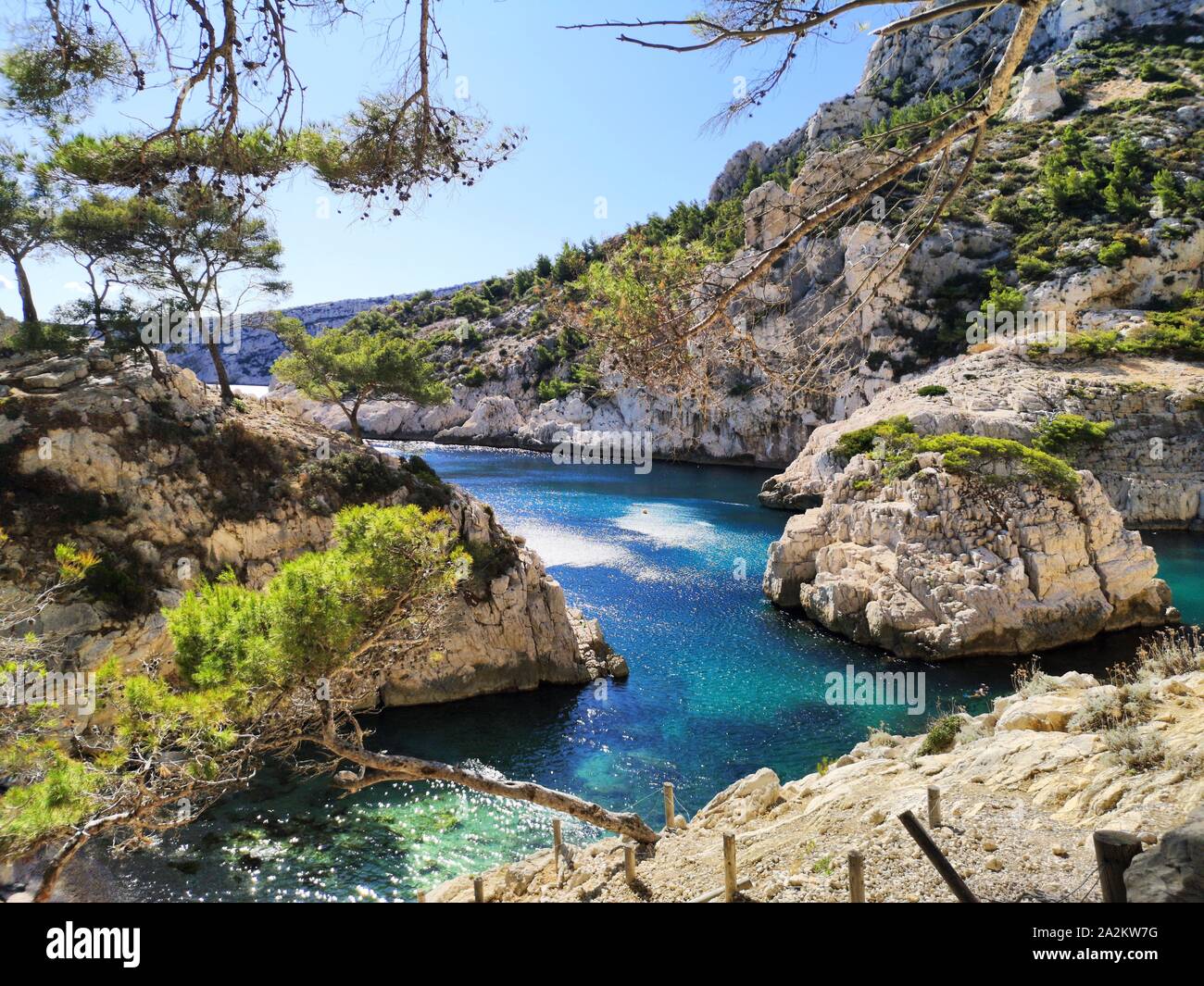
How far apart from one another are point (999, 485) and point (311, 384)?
79.6 ft

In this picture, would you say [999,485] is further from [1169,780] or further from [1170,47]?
[1170,47]

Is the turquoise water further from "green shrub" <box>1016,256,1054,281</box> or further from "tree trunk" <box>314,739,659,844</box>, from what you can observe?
"green shrub" <box>1016,256,1054,281</box>

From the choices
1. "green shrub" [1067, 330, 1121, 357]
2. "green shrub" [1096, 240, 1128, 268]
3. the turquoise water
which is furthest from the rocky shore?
"green shrub" [1096, 240, 1128, 268]

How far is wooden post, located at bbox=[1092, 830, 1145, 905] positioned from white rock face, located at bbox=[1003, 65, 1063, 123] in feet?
215

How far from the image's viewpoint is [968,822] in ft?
19.7

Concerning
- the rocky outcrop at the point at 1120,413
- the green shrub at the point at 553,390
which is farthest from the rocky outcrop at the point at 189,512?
the green shrub at the point at 553,390

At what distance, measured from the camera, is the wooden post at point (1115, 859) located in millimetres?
3113

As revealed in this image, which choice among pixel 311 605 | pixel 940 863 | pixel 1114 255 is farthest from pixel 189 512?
pixel 1114 255

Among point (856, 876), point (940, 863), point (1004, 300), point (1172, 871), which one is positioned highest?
point (1004, 300)

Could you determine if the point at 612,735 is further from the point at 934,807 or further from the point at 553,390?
the point at 553,390

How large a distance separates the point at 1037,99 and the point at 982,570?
5534 cm

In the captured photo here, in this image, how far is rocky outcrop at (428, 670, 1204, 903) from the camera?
16.2 ft

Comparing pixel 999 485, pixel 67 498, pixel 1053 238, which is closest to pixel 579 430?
pixel 1053 238

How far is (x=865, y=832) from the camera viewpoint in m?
6.48
